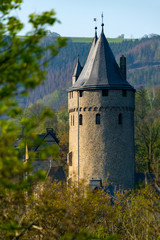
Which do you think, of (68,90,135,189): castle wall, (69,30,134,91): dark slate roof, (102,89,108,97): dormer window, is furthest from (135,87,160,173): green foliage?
(69,30,134,91): dark slate roof

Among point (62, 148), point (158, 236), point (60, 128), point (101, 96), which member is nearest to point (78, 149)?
point (101, 96)

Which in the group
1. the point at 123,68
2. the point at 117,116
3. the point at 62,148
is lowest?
the point at 62,148

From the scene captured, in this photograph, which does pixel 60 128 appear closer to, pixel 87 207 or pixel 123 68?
pixel 123 68

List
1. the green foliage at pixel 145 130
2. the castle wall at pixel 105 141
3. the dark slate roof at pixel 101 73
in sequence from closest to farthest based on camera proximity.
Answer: the castle wall at pixel 105 141
the dark slate roof at pixel 101 73
the green foliage at pixel 145 130

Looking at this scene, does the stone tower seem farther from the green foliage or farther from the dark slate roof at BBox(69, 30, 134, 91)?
the green foliage

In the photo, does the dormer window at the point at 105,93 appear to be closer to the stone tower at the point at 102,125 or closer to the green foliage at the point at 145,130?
the stone tower at the point at 102,125

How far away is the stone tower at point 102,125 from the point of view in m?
37.6

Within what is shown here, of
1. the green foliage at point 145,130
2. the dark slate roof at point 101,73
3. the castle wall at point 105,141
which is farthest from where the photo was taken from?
the green foliage at point 145,130

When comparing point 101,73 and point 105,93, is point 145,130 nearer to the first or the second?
point 105,93

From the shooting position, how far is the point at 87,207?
76.9 ft

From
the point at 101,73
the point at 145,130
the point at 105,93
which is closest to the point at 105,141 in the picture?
the point at 145,130

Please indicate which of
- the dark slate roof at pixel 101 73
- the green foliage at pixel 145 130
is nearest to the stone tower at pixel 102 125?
the dark slate roof at pixel 101 73

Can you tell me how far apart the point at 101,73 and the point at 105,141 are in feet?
15.8

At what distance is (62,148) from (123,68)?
963 inches
